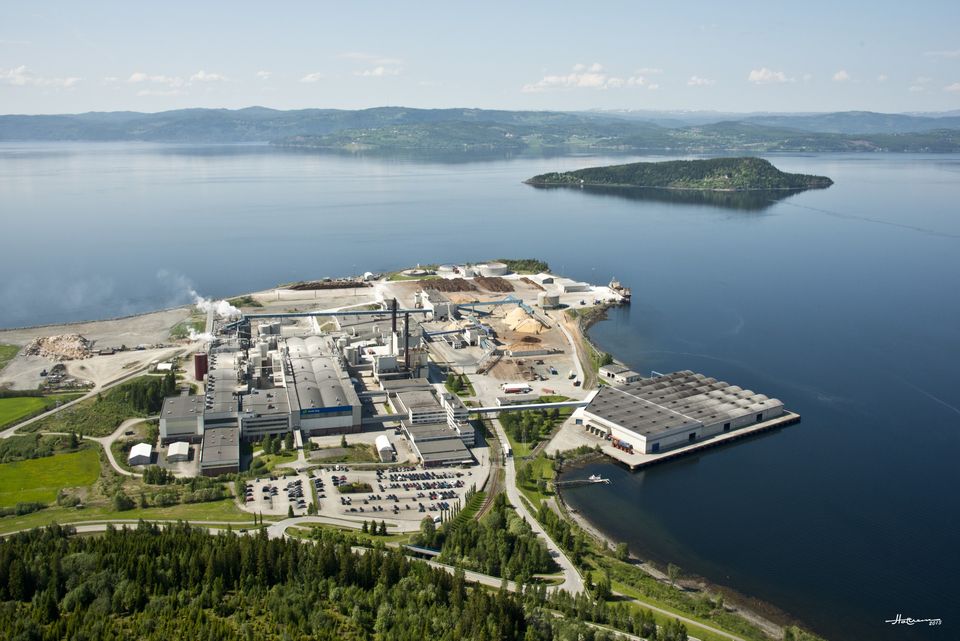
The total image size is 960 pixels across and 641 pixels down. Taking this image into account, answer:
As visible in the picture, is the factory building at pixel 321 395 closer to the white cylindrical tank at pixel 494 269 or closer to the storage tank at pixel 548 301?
the storage tank at pixel 548 301

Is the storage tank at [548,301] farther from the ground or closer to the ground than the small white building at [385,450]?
farther from the ground

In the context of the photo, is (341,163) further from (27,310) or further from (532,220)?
(27,310)

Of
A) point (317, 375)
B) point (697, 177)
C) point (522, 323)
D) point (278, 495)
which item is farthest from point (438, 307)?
point (697, 177)

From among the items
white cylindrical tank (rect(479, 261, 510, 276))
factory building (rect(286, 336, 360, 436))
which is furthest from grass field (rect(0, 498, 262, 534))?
white cylindrical tank (rect(479, 261, 510, 276))

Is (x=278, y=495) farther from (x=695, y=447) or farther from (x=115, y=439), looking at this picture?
(x=695, y=447)

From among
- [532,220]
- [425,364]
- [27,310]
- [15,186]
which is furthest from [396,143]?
[425,364]

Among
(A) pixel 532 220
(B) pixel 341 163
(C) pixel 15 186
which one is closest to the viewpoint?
(A) pixel 532 220
